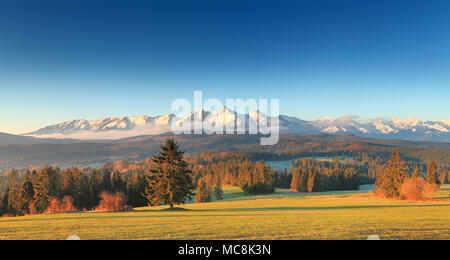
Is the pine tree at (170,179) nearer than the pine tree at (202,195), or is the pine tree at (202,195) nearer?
the pine tree at (170,179)

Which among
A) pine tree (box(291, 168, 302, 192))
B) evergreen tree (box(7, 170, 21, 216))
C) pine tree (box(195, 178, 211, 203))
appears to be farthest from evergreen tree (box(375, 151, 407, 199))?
evergreen tree (box(7, 170, 21, 216))

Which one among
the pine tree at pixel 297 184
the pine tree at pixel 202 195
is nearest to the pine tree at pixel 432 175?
the pine tree at pixel 297 184

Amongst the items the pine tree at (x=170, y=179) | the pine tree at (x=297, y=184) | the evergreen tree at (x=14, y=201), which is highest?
the pine tree at (x=170, y=179)

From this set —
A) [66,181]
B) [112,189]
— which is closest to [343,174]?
[112,189]

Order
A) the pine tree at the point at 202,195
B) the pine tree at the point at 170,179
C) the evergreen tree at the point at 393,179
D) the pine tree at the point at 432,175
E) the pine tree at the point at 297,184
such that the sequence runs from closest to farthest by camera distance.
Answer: the pine tree at the point at 170,179 → the evergreen tree at the point at 393,179 → the pine tree at the point at 432,175 → the pine tree at the point at 202,195 → the pine tree at the point at 297,184

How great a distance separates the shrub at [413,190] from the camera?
61.4 m

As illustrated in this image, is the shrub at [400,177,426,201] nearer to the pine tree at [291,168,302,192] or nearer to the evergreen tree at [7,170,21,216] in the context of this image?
the pine tree at [291,168,302,192]

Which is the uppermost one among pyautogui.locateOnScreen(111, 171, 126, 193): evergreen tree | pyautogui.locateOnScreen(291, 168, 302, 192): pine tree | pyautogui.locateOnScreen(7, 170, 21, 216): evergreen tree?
pyautogui.locateOnScreen(111, 171, 126, 193): evergreen tree

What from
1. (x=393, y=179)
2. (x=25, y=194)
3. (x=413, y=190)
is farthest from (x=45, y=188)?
(x=393, y=179)

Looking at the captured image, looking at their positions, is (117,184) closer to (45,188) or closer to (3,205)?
(45,188)

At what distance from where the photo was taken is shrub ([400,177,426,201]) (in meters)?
61.4

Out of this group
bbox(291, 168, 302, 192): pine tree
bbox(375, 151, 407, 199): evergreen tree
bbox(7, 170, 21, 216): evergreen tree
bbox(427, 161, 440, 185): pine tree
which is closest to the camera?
bbox(7, 170, 21, 216): evergreen tree

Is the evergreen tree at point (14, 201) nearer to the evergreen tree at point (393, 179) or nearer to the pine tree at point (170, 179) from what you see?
the pine tree at point (170, 179)
